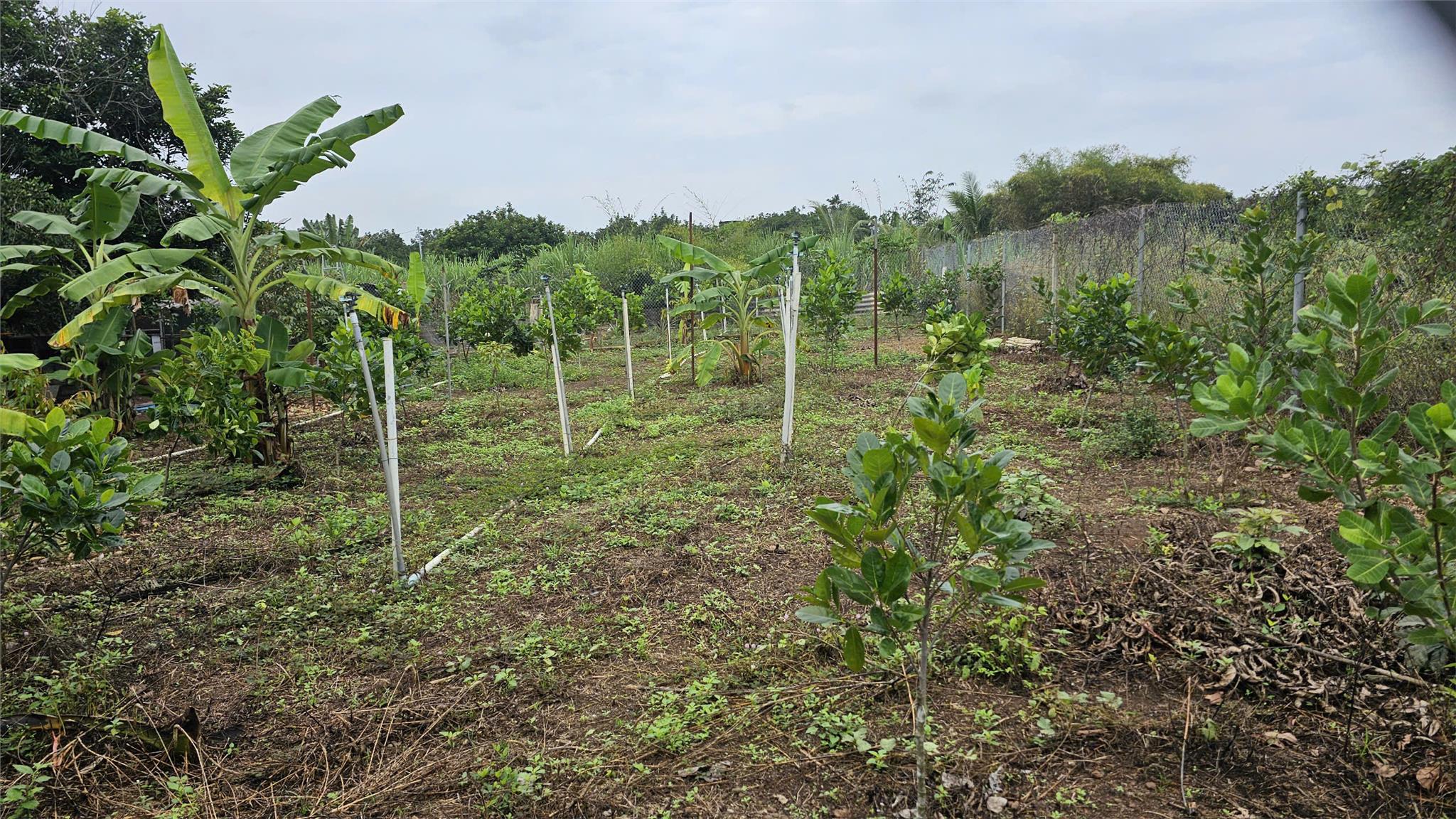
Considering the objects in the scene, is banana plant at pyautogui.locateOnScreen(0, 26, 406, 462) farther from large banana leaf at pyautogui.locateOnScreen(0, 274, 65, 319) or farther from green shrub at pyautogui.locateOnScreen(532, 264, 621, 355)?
green shrub at pyautogui.locateOnScreen(532, 264, 621, 355)

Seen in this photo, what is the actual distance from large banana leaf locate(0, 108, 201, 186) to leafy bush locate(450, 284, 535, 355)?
6.38 metres

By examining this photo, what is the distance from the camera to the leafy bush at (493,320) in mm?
12211

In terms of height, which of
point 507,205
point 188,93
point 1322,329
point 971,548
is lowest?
point 971,548

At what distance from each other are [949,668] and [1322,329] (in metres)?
1.58

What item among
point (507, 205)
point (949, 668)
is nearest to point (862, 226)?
point (507, 205)

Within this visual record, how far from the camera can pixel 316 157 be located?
5.71 meters

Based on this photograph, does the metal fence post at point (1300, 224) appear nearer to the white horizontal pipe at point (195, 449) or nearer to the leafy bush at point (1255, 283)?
the leafy bush at point (1255, 283)

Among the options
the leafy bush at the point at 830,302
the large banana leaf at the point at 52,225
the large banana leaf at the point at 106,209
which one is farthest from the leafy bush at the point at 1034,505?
the large banana leaf at the point at 52,225

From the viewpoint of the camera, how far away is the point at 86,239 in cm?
595

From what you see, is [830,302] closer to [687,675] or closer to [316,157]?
[316,157]

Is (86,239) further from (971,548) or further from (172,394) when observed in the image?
(971,548)

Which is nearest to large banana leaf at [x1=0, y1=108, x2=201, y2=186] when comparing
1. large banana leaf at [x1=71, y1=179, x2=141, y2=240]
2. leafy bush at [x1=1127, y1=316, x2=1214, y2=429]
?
large banana leaf at [x1=71, y1=179, x2=141, y2=240]

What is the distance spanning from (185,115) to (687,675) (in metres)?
5.65

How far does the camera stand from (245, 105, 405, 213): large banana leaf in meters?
5.62
